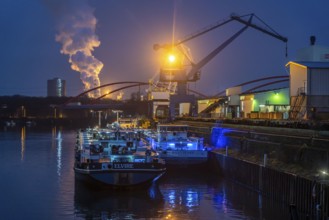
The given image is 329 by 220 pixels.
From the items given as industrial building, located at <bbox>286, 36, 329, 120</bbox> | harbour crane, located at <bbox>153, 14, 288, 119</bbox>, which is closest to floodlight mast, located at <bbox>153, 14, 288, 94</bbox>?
harbour crane, located at <bbox>153, 14, 288, 119</bbox>

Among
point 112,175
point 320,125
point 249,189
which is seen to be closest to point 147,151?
point 112,175

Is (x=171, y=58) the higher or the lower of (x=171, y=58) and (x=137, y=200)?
the higher

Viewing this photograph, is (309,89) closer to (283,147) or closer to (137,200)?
(283,147)

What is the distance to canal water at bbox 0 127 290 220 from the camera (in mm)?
26297

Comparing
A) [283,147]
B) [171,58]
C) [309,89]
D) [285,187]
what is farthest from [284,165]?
[171,58]

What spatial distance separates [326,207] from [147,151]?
15005mm

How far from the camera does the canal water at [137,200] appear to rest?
2630 cm

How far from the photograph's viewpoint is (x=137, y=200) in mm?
29578

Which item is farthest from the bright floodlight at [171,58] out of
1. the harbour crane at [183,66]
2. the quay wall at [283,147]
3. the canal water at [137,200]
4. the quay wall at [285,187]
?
the quay wall at [285,187]

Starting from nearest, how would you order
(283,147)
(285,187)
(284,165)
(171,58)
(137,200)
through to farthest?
(285,187), (284,165), (137,200), (283,147), (171,58)

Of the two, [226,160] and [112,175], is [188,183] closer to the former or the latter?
[226,160]

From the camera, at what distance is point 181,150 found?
134 feet

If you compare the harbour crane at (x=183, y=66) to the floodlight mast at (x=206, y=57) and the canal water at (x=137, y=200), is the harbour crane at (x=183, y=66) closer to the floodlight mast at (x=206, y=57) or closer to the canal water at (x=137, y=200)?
the floodlight mast at (x=206, y=57)

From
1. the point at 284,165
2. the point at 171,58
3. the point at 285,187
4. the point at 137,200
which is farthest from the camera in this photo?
the point at 171,58
